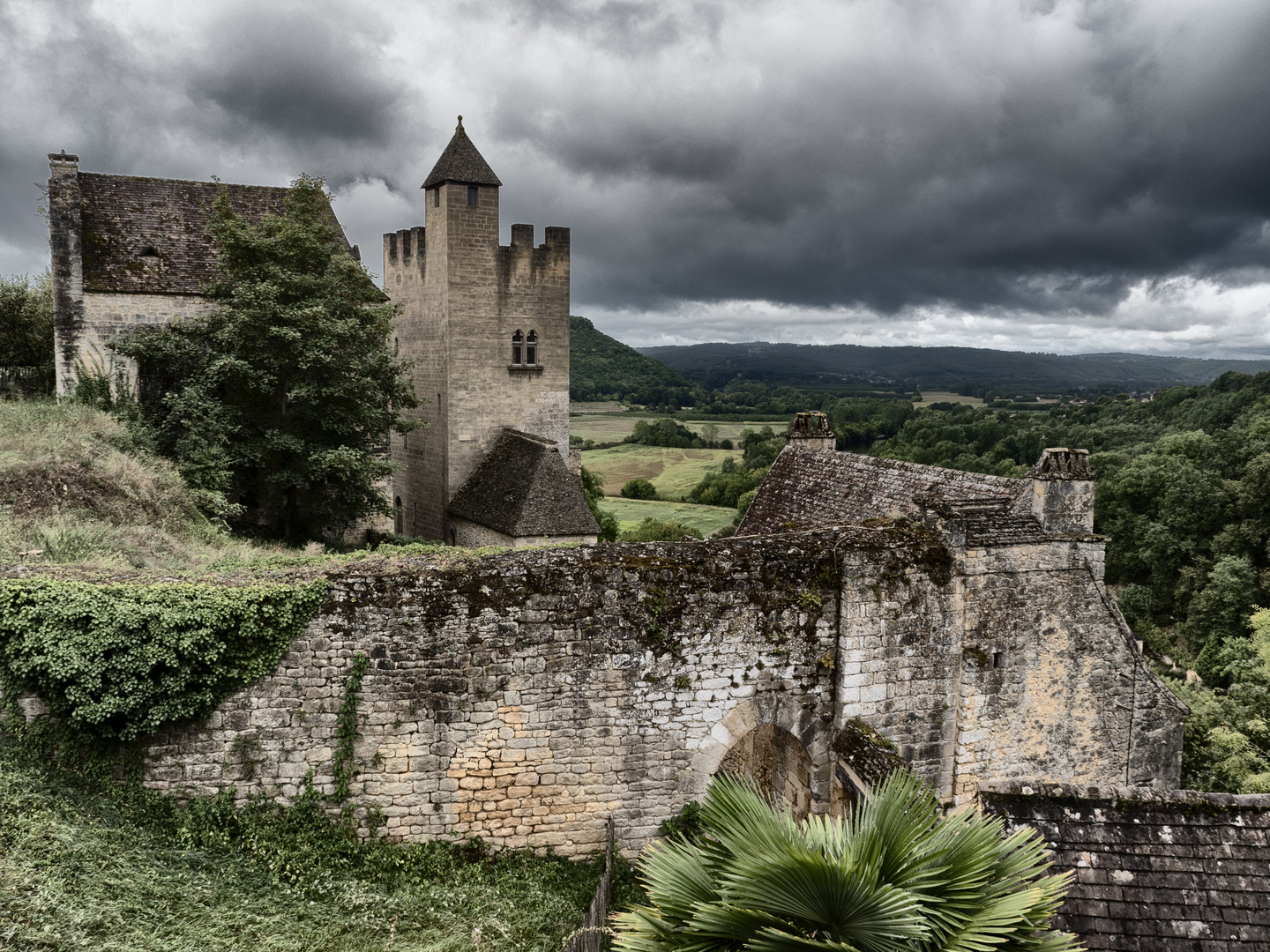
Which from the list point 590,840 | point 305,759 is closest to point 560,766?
point 590,840

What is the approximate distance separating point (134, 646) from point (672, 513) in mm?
51981

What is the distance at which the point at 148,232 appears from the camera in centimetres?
2250

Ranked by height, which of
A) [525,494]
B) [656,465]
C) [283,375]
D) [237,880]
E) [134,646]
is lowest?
[237,880]

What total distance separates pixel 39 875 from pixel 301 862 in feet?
7.79

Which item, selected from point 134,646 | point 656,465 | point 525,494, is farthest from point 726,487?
point 134,646

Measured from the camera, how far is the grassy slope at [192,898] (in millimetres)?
7125

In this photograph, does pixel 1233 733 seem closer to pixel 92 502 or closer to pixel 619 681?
pixel 619 681

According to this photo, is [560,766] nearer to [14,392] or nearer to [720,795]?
[720,795]

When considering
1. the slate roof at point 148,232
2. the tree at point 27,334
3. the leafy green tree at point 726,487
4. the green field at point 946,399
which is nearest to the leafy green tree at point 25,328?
the tree at point 27,334

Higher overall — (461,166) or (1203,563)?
(461,166)

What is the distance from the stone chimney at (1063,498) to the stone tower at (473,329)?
2001 cm

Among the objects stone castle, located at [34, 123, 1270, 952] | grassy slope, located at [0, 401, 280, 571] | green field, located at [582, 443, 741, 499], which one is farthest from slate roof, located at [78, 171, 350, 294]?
green field, located at [582, 443, 741, 499]

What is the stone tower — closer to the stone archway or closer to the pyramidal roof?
the pyramidal roof

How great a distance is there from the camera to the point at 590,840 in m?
9.98
